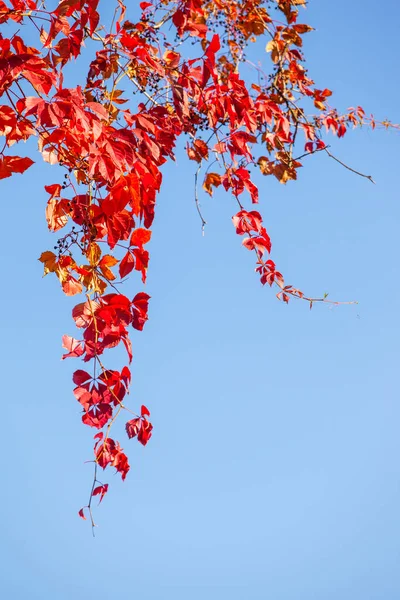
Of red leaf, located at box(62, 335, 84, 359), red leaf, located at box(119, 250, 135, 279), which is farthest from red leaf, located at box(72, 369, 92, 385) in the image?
red leaf, located at box(119, 250, 135, 279)

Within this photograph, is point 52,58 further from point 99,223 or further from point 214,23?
point 214,23

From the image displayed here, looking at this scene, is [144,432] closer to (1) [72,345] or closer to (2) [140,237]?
(1) [72,345]

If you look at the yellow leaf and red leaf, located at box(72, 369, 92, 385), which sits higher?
the yellow leaf

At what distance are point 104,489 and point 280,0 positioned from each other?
239cm

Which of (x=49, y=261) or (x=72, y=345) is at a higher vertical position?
(x=49, y=261)

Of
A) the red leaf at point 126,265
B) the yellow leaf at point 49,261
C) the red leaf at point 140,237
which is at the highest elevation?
the red leaf at point 140,237

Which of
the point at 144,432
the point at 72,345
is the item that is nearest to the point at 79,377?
the point at 72,345

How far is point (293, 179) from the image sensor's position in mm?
3053

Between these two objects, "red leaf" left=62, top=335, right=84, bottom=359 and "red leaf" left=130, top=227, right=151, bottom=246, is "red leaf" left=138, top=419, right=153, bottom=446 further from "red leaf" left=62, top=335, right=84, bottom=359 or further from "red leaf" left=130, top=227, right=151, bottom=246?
"red leaf" left=130, top=227, right=151, bottom=246

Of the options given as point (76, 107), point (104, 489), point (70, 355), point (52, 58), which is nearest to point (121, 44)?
point (52, 58)

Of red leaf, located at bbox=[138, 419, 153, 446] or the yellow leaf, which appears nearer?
the yellow leaf

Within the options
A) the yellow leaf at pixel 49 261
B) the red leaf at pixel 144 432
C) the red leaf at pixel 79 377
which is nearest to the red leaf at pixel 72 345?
the red leaf at pixel 79 377

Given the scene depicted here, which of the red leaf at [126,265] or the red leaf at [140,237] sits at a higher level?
the red leaf at [140,237]

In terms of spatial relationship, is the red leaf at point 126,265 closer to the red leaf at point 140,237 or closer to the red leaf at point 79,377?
the red leaf at point 140,237
